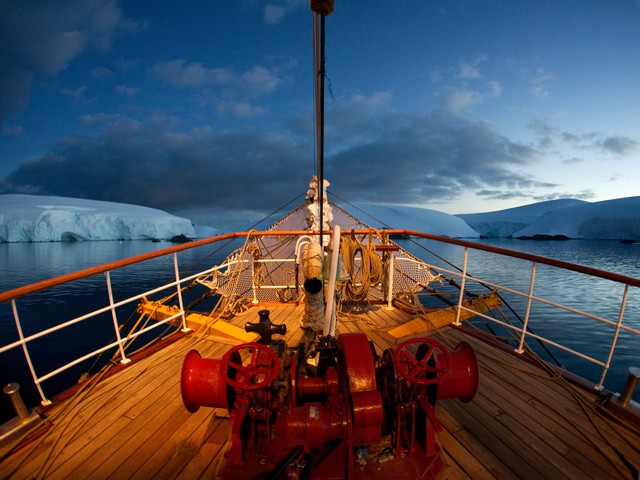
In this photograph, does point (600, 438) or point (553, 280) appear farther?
point (553, 280)

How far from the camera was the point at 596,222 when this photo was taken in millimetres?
53094

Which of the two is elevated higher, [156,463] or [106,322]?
[156,463]

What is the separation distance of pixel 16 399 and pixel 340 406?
6.83ft

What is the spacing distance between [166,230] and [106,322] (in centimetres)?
5670

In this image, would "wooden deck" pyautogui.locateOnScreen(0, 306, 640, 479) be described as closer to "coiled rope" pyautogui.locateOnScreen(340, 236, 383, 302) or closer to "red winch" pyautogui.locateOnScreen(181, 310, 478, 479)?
"red winch" pyautogui.locateOnScreen(181, 310, 478, 479)

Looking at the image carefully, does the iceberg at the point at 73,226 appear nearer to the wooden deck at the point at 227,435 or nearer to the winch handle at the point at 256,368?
the wooden deck at the point at 227,435

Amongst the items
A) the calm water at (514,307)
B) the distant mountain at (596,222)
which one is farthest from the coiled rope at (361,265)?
the distant mountain at (596,222)

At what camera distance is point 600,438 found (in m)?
1.81

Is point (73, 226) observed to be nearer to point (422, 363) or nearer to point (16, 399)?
point (16, 399)

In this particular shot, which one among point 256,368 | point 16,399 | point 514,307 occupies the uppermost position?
point 256,368

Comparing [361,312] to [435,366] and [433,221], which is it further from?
[433,221]

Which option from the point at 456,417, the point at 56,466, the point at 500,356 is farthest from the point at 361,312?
the point at 56,466

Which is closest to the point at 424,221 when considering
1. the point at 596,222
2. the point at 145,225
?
the point at 596,222

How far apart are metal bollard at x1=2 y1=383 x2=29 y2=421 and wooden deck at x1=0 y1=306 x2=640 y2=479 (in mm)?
153
